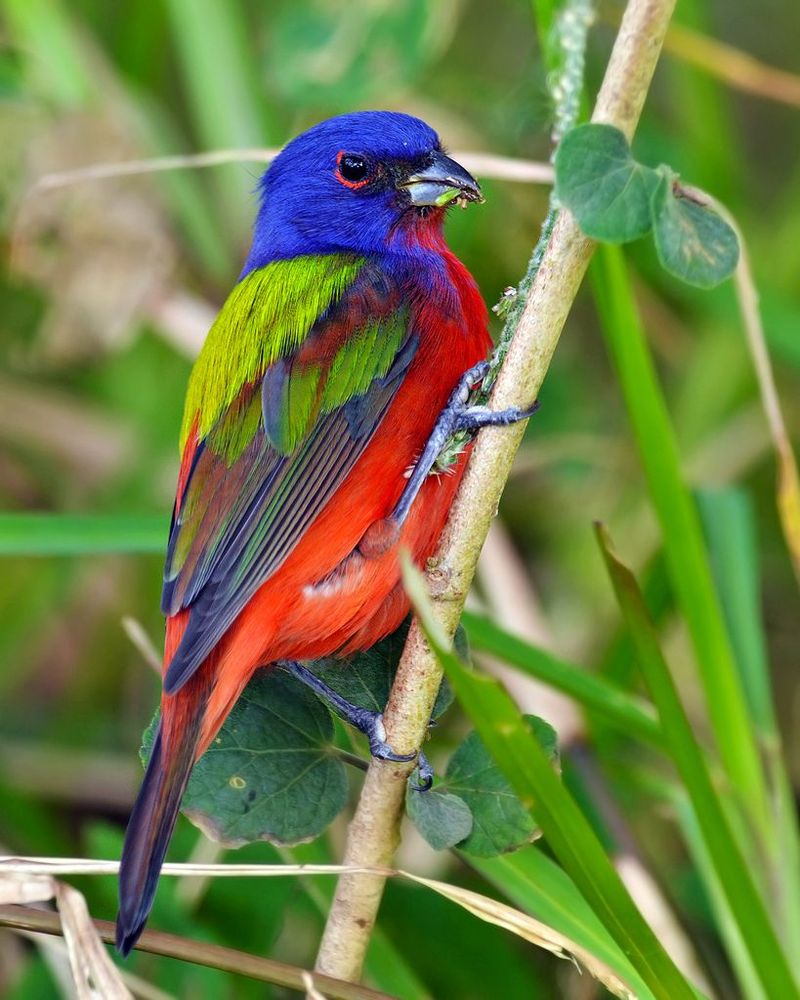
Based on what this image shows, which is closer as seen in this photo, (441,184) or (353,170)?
(441,184)

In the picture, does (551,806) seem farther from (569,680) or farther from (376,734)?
(569,680)

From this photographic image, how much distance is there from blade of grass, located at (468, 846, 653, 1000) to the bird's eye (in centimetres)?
115

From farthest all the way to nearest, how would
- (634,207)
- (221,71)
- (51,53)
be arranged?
(221,71) → (51,53) → (634,207)

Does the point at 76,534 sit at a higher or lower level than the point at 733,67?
lower

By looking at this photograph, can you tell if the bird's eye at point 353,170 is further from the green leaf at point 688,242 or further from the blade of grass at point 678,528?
the green leaf at point 688,242

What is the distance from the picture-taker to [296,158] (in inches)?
95.0

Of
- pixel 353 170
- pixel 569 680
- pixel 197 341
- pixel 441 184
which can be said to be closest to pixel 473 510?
pixel 569 680

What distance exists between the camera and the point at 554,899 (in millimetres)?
1790

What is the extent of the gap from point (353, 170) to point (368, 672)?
3.02ft

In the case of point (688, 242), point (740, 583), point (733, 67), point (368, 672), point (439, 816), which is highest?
point (733, 67)

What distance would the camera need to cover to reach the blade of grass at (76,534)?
7.23 feet

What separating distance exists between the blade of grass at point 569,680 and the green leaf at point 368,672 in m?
0.16

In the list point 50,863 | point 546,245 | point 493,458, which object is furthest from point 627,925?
point 546,245

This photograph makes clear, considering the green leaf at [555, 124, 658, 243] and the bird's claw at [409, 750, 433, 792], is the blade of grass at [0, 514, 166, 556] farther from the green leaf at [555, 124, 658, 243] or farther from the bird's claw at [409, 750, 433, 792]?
the green leaf at [555, 124, 658, 243]
